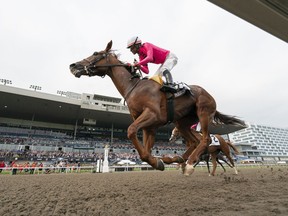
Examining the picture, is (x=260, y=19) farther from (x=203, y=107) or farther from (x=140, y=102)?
(x=140, y=102)

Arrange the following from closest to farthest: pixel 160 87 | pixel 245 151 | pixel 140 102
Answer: pixel 140 102 < pixel 160 87 < pixel 245 151

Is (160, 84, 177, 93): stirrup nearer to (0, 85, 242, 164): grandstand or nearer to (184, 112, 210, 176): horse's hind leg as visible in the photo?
(184, 112, 210, 176): horse's hind leg

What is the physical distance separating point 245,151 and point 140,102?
64323 millimetres

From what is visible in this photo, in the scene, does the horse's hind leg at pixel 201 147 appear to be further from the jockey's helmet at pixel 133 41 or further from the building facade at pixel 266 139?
the building facade at pixel 266 139

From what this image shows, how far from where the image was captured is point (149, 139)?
3.39 meters

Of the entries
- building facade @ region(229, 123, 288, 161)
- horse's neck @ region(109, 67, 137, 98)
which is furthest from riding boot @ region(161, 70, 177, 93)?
building facade @ region(229, 123, 288, 161)

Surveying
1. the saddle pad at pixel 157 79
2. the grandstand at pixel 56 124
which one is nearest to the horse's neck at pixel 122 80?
the saddle pad at pixel 157 79

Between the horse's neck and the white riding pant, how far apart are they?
0.60 metres

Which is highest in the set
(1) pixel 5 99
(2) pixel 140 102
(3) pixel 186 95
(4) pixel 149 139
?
(1) pixel 5 99

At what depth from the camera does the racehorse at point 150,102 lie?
2.97 m

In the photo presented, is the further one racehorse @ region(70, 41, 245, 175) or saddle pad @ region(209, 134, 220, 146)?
saddle pad @ region(209, 134, 220, 146)

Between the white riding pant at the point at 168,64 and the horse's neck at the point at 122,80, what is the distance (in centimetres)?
60

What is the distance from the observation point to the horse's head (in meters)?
3.64

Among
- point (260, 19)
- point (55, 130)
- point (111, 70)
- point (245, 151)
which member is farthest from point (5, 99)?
point (245, 151)
